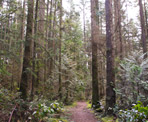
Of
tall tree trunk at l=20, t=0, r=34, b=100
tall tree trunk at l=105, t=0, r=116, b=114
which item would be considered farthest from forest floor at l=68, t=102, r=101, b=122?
tall tree trunk at l=20, t=0, r=34, b=100

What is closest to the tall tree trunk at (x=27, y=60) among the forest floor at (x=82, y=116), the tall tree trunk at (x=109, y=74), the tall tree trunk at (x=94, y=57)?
the forest floor at (x=82, y=116)

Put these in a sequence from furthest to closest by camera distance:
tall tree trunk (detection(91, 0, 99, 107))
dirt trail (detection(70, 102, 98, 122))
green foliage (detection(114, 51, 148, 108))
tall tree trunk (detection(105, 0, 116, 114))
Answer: tall tree trunk (detection(91, 0, 99, 107)) → dirt trail (detection(70, 102, 98, 122)) → tall tree trunk (detection(105, 0, 116, 114)) → green foliage (detection(114, 51, 148, 108))

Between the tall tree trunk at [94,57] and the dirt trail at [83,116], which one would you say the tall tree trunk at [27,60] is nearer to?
the dirt trail at [83,116]

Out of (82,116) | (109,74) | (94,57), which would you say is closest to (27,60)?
(109,74)

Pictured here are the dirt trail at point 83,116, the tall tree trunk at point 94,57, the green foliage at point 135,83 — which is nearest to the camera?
the green foliage at point 135,83

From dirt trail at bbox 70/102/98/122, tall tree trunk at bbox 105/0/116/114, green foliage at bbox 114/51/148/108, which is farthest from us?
dirt trail at bbox 70/102/98/122

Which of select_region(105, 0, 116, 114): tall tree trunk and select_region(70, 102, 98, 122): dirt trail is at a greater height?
select_region(105, 0, 116, 114): tall tree trunk

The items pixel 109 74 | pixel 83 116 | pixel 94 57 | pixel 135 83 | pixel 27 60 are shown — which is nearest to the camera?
pixel 135 83

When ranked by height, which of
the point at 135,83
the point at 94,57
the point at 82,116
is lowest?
the point at 82,116

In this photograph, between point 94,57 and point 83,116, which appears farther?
point 94,57

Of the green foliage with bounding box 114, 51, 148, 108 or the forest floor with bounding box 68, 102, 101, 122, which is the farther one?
the forest floor with bounding box 68, 102, 101, 122

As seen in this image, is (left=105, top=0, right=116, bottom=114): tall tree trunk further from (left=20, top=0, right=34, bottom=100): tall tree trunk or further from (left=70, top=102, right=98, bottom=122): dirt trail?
(left=20, top=0, right=34, bottom=100): tall tree trunk

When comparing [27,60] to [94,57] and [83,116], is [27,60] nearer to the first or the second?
[83,116]

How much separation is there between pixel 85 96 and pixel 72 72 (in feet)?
37.3
